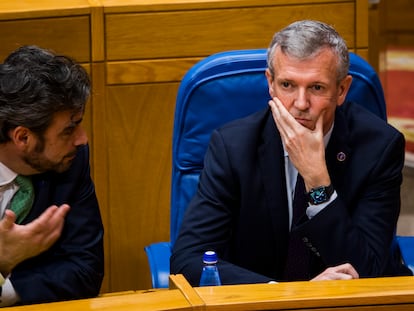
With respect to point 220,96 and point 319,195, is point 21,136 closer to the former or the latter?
point 220,96

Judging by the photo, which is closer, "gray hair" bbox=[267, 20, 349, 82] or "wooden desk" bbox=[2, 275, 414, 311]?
"wooden desk" bbox=[2, 275, 414, 311]

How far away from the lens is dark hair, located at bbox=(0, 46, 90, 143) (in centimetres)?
230

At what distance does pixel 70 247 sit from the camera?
2.43m

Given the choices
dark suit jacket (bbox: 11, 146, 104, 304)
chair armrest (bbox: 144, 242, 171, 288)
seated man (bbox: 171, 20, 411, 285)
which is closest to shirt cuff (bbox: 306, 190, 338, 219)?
seated man (bbox: 171, 20, 411, 285)

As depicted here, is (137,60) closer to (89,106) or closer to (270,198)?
(89,106)

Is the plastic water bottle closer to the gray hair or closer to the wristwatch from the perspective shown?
the wristwatch

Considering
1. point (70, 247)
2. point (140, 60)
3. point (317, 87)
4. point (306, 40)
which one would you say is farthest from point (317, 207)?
point (140, 60)

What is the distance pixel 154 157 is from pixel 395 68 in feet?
10.6

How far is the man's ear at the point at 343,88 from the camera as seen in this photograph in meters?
2.48

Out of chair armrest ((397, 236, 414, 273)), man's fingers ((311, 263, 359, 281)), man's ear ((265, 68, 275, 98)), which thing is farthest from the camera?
chair armrest ((397, 236, 414, 273))

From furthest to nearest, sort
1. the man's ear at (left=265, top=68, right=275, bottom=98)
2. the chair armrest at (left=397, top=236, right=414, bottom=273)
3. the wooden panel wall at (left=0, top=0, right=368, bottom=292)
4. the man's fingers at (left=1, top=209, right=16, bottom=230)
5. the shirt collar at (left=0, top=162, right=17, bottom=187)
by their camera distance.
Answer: the wooden panel wall at (left=0, top=0, right=368, bottom=292) → the chair armrest at (left=397, top=236, right=414, bottom=273) → the man's ear at (left=265, top=68, right=275, bottom=98) → the shirt collar at (left=0, top=162, right=17, bottom=187) → the man's fingers at (left=1, top=209, right=16, bottom=230)

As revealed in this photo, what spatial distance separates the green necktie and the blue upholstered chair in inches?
15.3

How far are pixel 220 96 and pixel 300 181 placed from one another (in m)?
0.33

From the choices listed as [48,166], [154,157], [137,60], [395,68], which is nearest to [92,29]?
[137,60]
